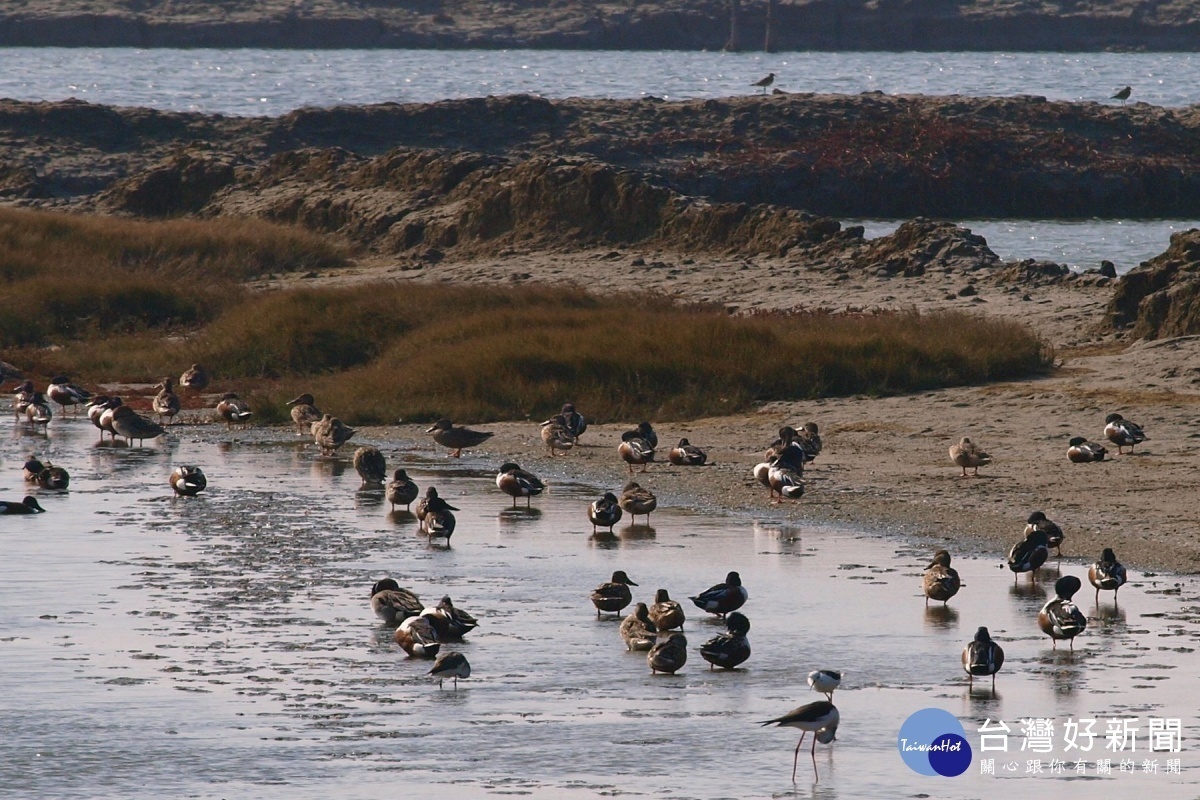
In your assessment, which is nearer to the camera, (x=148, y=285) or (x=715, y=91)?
(x=148, y=285)

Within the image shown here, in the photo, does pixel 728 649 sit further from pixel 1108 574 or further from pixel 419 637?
pixel 1108 574

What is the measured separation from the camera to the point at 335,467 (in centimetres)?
2028

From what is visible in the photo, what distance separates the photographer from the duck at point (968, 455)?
58.3 feet

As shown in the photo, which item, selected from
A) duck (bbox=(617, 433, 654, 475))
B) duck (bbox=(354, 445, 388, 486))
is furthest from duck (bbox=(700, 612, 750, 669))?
duck (bbox=(354, 445, 388, 486))

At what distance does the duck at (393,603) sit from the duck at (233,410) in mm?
9670

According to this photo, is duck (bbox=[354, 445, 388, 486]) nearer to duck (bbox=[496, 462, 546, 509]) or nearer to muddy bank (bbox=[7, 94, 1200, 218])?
duck (bbox=[496, 462, 546, 509])

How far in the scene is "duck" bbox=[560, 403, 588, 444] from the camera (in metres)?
20.2

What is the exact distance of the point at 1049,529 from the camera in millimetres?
14781

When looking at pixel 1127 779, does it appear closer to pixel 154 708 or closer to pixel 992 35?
pixel 154 708

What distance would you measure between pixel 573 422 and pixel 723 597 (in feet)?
23.7

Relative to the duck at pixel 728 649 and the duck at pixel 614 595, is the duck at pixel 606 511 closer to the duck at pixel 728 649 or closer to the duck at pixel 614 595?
the duck at pixel 614 595

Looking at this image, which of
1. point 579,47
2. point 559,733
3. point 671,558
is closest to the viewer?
point 559,733

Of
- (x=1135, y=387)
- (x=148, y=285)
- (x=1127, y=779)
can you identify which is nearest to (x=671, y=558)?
(x=1127, y=779)

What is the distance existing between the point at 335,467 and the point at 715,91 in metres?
71.5
